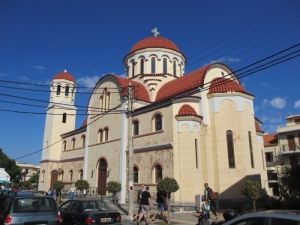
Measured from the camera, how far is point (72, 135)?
32.7 meters

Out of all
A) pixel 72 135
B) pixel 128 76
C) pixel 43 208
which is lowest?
pixel 43 208

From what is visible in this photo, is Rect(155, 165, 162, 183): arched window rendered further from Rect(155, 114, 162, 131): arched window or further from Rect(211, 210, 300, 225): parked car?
Rect(211, 210, 300, 225): parked car

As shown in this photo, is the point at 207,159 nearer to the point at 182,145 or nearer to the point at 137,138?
the point at 182,145

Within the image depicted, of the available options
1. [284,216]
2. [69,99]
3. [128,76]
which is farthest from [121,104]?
[284,216]

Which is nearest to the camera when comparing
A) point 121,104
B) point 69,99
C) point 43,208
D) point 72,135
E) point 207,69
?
point 43,208

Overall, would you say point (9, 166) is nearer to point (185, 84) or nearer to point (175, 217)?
point (185, 84)

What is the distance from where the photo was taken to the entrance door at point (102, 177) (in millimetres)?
24998

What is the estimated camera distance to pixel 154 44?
→ 92.7ft

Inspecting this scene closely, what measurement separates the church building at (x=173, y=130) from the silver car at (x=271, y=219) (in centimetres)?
972

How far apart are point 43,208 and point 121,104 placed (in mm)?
16375

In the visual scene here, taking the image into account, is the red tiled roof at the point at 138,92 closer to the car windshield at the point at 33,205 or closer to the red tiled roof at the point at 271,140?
the car windshield at the point at 33,205

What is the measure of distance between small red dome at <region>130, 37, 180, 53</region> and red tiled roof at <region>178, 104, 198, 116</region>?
35.2 feet

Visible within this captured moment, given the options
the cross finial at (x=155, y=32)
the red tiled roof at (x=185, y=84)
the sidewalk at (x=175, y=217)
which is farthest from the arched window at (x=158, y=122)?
the cross finial at (x=155, y=32)

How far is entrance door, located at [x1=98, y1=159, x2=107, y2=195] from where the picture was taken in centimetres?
2500
